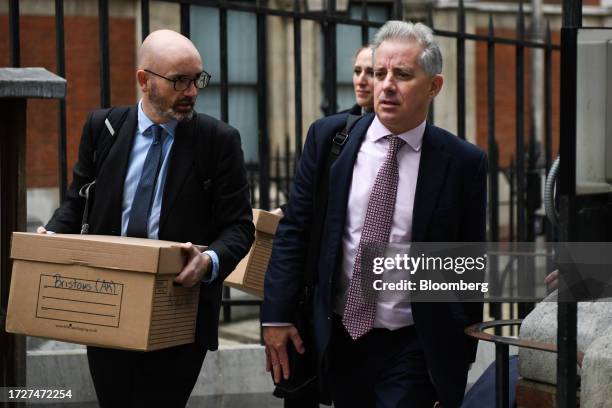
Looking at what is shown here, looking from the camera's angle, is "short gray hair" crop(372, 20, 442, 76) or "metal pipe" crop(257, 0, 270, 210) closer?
"short gray hair" crop(372, 20, 442, 76)

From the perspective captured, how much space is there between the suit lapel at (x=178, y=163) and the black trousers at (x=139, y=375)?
0.47 m

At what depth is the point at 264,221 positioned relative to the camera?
5742 millimetres

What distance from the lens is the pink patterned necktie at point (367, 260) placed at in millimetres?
4199

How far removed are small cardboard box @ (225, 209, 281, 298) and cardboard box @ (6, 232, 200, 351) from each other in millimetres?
1347

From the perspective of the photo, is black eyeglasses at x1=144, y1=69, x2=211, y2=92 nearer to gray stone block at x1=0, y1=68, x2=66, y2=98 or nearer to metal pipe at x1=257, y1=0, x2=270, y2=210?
gray stone block at x1=0, y1=68, x2=66, y2=98

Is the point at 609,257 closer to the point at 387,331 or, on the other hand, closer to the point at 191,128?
the point at 387,331

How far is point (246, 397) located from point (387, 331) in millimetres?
3148

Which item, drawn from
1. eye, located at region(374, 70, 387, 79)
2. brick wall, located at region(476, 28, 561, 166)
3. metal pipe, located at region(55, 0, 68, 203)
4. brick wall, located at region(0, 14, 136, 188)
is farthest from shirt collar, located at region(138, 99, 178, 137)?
brick wall, located at region(476, 28, 561, 166)

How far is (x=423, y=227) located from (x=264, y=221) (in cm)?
165

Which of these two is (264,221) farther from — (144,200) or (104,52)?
(104,52)

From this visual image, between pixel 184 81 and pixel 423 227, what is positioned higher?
pixel 184 81

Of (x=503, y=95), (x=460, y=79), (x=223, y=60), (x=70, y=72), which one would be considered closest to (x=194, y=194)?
(x=223, y=60)

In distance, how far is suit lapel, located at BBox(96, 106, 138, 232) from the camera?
4.41m

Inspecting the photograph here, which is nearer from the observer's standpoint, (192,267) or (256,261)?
(192,267)
